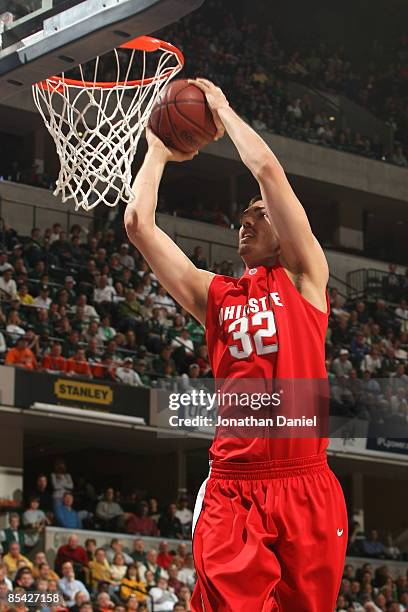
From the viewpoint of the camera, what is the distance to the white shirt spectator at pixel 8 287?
1658cm

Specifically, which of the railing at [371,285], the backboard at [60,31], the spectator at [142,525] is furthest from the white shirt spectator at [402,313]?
the backboard at [60,31]

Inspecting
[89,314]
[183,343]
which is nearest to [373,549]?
[183,343]

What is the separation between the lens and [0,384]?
15.7 m

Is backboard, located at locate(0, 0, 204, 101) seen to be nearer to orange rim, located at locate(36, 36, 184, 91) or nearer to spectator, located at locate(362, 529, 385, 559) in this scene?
orange rim, located at locate(36, 36, 184, 91)

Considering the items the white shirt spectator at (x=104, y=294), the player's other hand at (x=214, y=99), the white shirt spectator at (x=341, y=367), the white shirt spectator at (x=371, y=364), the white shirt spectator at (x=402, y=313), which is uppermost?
the white shirt spectator at (x=402, y=313)

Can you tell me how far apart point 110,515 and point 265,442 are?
41.1 ft

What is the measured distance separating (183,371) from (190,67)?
8.60 meters

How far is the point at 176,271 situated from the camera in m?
4.55

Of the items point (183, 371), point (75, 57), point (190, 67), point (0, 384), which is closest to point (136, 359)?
point (183, 371)

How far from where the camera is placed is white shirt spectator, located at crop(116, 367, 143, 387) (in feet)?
55.2

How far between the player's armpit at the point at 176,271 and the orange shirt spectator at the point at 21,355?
37.3 ft

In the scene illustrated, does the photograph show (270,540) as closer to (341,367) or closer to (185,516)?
(185,516)

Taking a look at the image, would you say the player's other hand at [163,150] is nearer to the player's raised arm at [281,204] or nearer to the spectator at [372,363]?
the player's raised arm at [281,204]

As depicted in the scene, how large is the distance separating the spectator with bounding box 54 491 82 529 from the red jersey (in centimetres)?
1139
